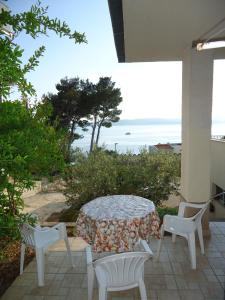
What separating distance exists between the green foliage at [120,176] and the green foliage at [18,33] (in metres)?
5.27

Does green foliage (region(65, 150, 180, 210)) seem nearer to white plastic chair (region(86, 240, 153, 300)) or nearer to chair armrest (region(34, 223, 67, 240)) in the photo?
chair armrest (region(34, 223, 67, 240))

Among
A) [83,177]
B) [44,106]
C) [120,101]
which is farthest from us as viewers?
[120,101]

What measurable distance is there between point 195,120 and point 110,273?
10.8 ft

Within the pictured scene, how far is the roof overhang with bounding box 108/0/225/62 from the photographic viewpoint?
3494 mm

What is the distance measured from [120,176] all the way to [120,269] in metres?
Result: 4.82

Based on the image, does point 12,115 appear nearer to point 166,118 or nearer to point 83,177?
point 83,177

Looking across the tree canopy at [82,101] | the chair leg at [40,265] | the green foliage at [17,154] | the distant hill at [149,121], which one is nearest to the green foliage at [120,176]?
the chair leg at [40,265]

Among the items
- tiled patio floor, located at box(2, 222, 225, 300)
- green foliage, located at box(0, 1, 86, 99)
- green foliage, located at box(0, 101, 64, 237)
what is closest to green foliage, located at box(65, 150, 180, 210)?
tiled patio floor, located at box(2, 222, 225, 300)

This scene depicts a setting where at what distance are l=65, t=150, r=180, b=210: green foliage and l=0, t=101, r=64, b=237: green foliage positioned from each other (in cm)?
451

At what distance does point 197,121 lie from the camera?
17.5 feet

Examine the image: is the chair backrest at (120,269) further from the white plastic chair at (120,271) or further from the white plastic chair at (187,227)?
the white plastic chair at (187,227)

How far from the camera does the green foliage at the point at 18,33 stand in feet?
6.27

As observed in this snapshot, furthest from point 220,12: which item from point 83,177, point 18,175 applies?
point 83,177

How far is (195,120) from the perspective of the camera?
532cm
